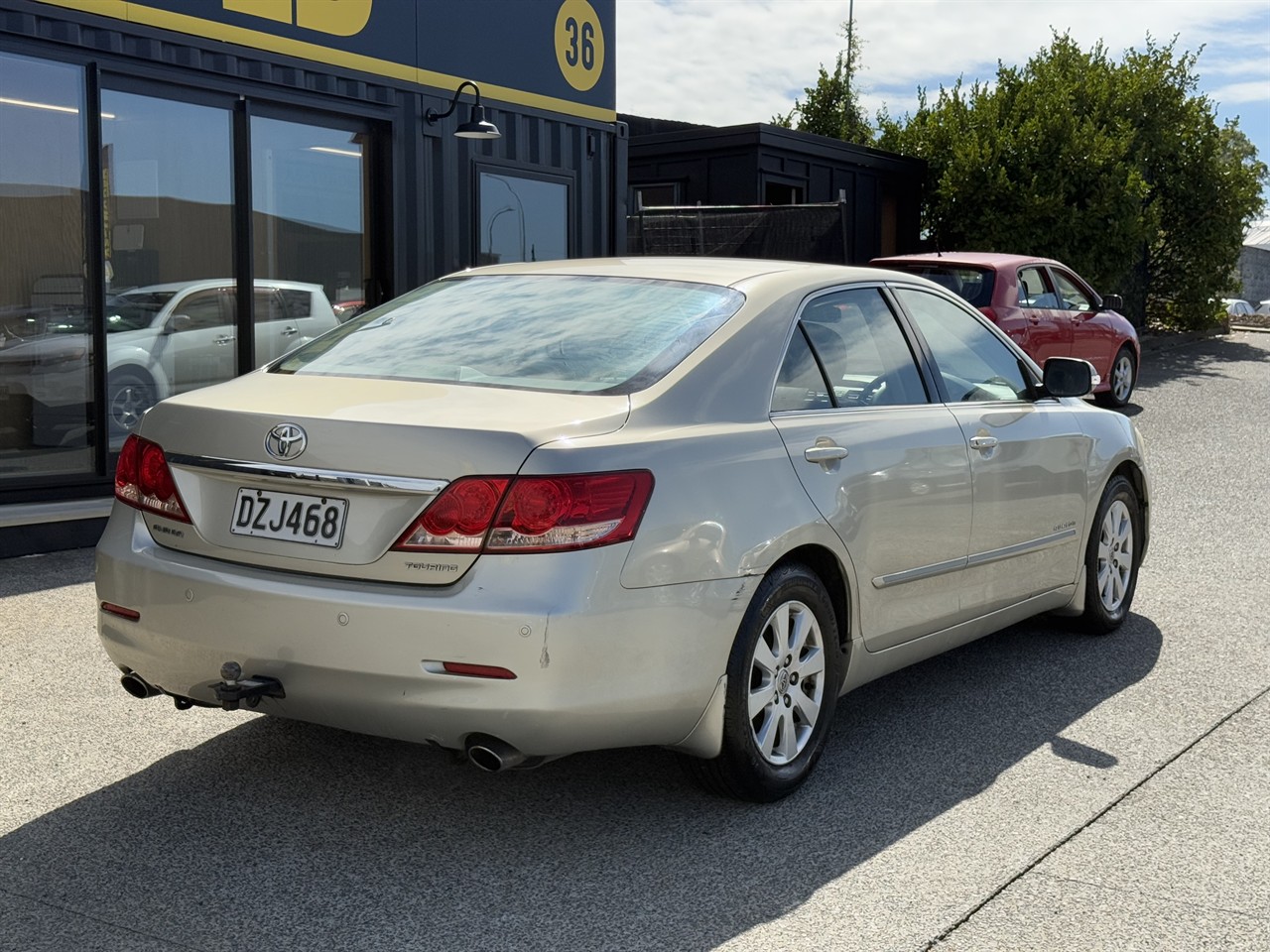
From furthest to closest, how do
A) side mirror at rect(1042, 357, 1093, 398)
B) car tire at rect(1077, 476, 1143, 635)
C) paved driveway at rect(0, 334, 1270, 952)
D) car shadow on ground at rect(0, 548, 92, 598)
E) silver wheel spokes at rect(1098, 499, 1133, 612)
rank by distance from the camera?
car shadow on ground at rect(0, 548, 92, 598) < silver wheel spokes at rect(1098, 499, 1133, 612) < car tire at rect(1077, 476, 1143, 635) < side mirror at rect(1042, 357, 1093, 398) < paved driveway at rect(0, 334, 1270, 952)

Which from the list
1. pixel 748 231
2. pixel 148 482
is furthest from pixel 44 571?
pixel 748 231

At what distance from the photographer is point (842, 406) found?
178 inches

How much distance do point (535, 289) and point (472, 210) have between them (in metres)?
7.18

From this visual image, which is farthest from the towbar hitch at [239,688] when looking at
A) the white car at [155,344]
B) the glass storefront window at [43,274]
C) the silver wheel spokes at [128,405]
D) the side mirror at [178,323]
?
the side mirror at [178,323]

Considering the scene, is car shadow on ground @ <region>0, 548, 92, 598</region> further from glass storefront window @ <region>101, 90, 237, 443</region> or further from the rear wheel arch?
the rear wheel arch

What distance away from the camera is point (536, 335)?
14.1 feet

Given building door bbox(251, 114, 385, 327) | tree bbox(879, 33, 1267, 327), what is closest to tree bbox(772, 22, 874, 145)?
tree bbox(879, 33, 1267, 327)

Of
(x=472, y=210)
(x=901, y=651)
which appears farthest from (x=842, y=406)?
(x=472, y=210)

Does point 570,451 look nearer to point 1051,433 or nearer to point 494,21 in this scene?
point 1051,433

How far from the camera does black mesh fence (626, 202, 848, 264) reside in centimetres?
1452

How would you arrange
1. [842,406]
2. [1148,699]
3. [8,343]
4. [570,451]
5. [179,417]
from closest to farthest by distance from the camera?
1. [570,451]
2. [179,417]
3. [842,406]
4. [1148,699]
5. [8,343]

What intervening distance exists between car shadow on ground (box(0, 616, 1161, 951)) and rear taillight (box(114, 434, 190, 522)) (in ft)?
2.78

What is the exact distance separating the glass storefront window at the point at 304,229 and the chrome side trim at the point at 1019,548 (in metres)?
6.07

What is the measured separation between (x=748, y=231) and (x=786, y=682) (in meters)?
11.3
